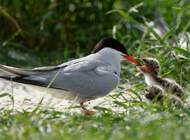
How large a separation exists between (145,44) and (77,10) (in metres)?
1.69

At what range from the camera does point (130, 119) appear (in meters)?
4.59

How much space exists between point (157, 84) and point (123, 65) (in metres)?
1.48

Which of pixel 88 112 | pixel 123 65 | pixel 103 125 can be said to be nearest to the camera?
pixel 103 125

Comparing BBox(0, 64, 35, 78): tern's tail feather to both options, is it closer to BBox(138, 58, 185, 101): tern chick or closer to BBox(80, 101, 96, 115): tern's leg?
BBox(80, 101, 96, 115): tern's leg

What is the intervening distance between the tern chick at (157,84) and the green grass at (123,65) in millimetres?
115

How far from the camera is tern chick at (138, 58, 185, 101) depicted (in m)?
5.56

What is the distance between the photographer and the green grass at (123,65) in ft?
13.8

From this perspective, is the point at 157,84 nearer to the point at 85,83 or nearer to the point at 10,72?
the point at 85,83

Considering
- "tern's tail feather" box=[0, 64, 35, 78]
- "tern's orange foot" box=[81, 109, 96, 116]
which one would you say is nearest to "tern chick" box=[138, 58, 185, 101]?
"tern's orange foot" box=[81, 109, 96, 116]

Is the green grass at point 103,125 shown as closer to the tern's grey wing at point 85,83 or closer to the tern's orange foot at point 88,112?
the tern's orange foot at point 88,112

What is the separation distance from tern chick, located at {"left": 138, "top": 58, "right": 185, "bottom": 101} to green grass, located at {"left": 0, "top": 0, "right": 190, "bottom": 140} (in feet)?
0.38

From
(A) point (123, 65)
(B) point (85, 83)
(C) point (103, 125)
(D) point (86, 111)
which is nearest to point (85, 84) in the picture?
(B) point (85, 83)

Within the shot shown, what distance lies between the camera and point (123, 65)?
7.26 meters

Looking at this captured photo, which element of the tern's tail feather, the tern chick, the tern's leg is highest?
the tern's tail feather
